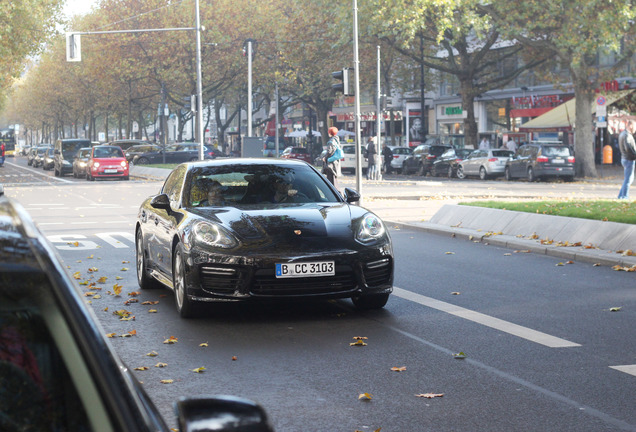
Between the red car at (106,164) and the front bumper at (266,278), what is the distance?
126 feet

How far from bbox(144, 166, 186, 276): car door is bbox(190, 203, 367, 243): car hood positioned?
0.38 meters

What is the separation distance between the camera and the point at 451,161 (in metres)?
48.7

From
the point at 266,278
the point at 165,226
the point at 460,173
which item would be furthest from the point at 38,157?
the point at 266,278

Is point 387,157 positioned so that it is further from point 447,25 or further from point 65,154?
point 447,25

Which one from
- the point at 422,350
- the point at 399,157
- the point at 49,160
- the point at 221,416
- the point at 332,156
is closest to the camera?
the point at 221,416

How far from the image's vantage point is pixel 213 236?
30.4ft

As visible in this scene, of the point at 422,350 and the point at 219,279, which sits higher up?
the point at 219,279

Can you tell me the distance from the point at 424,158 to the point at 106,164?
49.5ft

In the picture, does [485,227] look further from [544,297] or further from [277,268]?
[277,268]

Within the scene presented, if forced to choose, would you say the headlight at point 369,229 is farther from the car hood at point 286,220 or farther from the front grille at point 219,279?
the front grille at point 219,279

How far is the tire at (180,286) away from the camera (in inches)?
369

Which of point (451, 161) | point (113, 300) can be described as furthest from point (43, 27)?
point (113, 300)

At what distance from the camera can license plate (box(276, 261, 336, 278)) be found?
8.96m

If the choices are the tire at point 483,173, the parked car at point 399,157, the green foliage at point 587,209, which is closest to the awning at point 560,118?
the parked car at point 399,157
